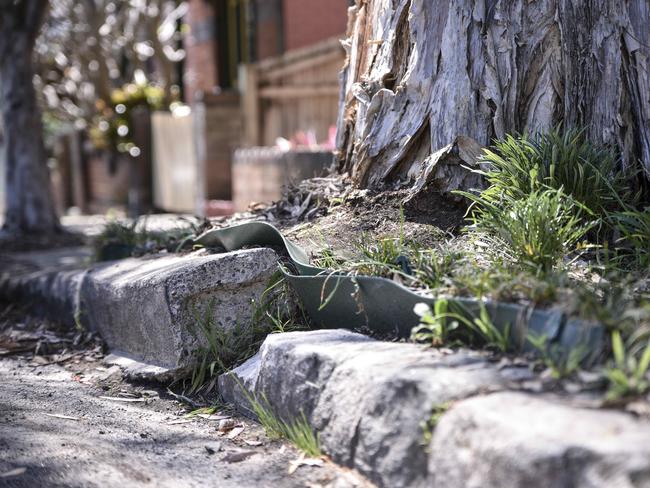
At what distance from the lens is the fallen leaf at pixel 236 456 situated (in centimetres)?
315

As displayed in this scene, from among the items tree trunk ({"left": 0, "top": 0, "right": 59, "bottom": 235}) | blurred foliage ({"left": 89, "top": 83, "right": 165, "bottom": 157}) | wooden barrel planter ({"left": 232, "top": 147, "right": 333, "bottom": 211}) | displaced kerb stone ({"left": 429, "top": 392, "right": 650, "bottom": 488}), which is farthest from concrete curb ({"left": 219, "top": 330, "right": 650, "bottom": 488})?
blurred foliage ({"left": 89, "top": 83, "right": 165, "bottom": 157})

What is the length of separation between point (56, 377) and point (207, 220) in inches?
52.4

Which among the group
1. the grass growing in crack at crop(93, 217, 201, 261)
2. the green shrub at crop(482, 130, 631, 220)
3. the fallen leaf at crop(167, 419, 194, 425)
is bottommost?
the fallen leaf at crop(167, 419, 194, 425)

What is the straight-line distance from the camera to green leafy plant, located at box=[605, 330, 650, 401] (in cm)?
226

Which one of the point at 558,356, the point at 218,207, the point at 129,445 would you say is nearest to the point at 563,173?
the point at 558,356

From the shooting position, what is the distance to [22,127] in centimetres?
1008

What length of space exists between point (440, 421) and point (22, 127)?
8.77 metres

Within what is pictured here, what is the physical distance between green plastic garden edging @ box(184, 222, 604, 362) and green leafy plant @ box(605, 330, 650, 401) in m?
0.19

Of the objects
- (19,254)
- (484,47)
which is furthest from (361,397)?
(19,254)

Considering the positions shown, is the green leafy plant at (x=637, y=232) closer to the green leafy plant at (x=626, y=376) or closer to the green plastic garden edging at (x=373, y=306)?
the green plastic garden edging at (x=373, y=306)

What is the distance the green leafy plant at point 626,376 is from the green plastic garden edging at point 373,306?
0.19 m

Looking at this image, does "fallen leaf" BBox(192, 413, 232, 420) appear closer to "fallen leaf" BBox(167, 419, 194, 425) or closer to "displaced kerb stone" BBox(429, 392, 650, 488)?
"fallen leaf" BBox(167, 419, 194, 425)

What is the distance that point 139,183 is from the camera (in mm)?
14219

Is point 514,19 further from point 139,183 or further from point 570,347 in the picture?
point 139,183
